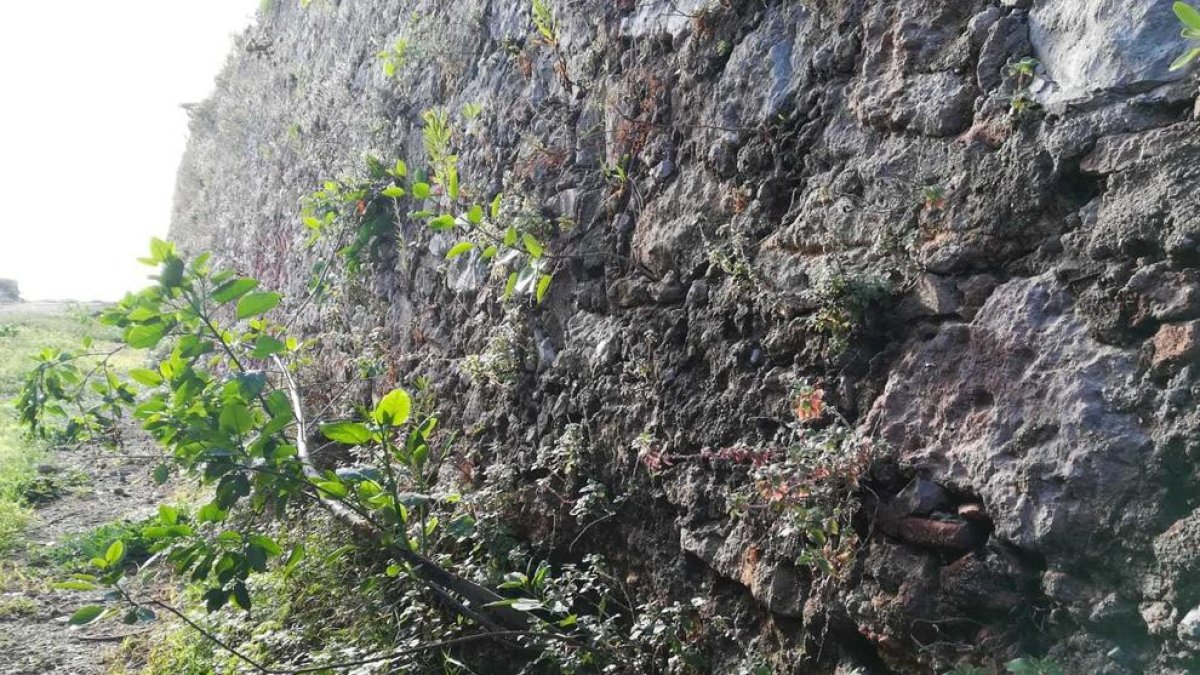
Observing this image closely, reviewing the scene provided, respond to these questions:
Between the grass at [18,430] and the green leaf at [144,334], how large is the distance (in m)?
2.47

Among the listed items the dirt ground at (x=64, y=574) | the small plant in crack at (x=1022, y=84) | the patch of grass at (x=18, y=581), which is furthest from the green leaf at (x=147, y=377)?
the patch of grass at (x=18, y=581)

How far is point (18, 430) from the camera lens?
7.60 metres

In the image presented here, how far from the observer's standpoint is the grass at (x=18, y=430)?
19.0 feet

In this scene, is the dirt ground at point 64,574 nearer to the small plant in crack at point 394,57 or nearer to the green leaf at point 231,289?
the green leaf at point 231,289

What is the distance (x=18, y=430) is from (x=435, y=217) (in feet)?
20.8

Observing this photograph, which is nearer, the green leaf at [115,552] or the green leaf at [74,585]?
the green leaf at [74,585]

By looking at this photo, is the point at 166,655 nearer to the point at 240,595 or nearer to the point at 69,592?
the point at 69,592

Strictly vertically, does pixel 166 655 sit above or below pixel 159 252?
below

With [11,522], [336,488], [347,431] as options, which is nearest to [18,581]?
[11,522]

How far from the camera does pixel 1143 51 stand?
1.57 metres

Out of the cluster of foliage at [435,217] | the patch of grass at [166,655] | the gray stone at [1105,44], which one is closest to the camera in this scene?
the gray stone at [1105,44]

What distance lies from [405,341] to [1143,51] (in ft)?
12.8

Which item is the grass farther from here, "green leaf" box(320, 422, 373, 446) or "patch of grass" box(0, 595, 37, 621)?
"green leaf" box(320, 422, 373, 446)

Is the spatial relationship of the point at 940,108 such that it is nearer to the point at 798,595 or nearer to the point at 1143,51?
the point at 1143,51
